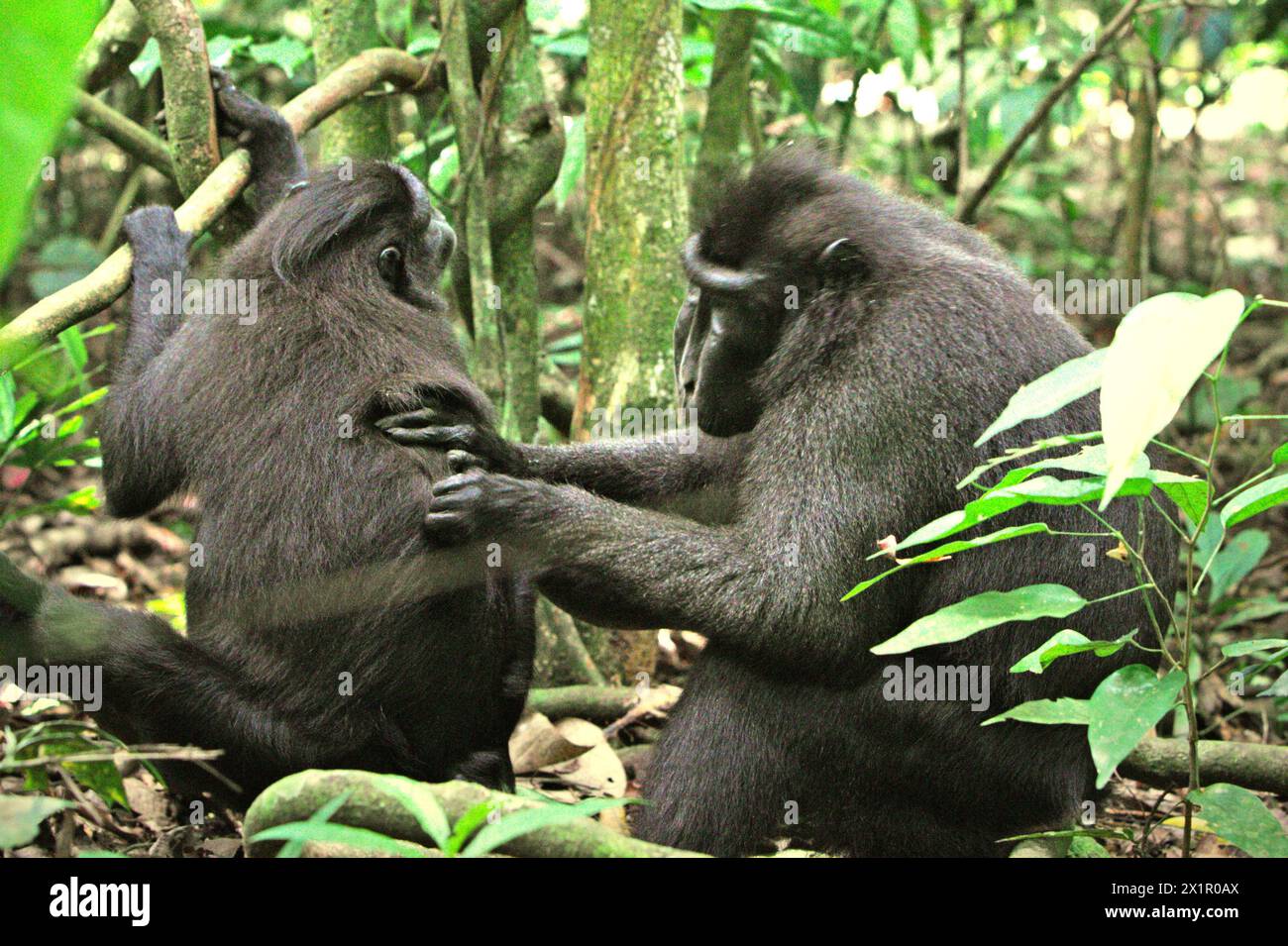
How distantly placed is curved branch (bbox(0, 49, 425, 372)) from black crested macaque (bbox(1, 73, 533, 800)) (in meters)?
0.15

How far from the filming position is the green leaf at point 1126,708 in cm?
303

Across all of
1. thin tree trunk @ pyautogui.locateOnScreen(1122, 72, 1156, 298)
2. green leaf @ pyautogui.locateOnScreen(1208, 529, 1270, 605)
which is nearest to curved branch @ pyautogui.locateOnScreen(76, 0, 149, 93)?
green leaf @ pyautogui.locateOnScreen(1208, 529, 1270, 605)

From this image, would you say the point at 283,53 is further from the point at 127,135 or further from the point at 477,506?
the point at 477,506

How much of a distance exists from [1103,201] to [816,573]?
9.97m

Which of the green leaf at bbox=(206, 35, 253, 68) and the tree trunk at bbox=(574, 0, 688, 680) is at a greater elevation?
the green leaf at bbox=(206, 35, 253, 68)

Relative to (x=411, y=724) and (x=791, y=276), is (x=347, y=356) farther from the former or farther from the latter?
(x=791, y=276)

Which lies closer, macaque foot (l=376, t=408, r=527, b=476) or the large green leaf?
the large green leaf

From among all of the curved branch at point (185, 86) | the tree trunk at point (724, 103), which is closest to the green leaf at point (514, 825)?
the curved branch at point (185, 86)

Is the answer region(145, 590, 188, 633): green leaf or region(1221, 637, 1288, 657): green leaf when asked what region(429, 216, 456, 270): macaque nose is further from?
region(1221, 637, 1288, 657): green leaf

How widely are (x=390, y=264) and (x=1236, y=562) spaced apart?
485 centimetres

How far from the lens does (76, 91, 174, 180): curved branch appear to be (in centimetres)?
536

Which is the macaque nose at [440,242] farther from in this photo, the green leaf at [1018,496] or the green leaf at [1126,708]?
the green leaf at [1126,708]

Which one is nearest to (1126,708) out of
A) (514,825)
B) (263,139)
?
(514,825)

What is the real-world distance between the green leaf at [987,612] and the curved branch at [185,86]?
136 inches
